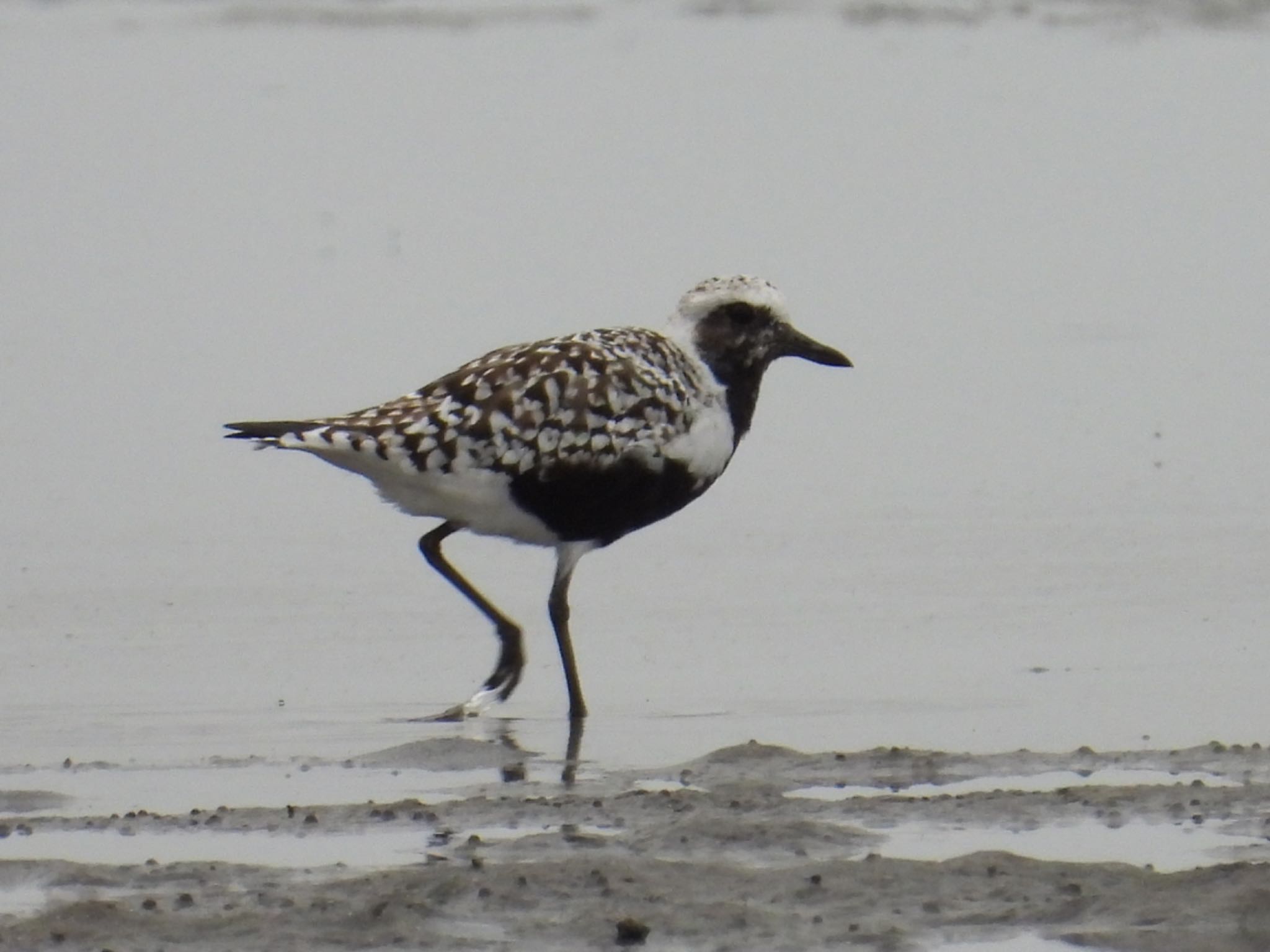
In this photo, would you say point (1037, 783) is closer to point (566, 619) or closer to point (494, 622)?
point (566, 619)

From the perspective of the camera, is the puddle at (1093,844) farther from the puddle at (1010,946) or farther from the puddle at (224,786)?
the puddle at (224,786)

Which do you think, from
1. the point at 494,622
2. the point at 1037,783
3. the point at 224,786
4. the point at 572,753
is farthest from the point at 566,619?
the point at 1037,783

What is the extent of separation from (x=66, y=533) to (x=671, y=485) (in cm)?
285

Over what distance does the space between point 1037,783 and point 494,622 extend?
2.01 meters

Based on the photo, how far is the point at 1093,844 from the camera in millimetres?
5805

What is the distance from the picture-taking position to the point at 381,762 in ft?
22.5

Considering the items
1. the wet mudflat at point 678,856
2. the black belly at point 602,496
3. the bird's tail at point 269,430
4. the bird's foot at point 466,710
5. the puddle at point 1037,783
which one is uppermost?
the bird's tail at point 269,430

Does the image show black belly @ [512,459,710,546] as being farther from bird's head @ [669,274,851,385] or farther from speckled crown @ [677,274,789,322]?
speckled crown @ [677,274,789,322]

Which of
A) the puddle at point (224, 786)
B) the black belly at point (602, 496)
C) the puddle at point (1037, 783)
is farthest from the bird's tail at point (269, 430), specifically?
the puddle at point (1037, 783)

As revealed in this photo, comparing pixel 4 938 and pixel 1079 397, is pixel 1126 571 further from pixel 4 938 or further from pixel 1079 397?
pixel 4 938

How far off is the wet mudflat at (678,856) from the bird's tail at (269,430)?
113 centimetres

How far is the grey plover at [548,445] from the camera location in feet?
25.1

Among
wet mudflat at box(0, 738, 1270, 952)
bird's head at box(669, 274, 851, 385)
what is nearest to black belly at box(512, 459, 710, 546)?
bird's head at box(669, 274, 851, 385)

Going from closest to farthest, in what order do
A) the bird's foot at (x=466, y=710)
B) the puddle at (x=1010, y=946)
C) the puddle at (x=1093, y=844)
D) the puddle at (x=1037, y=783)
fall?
the puddle at (x=1010, y=946) < the puddle at (x=1093, y=844) < the puddle at (x=1037, y=783) < the bird's foot at (x=466, y=710)
